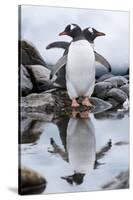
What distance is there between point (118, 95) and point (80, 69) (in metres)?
0.36

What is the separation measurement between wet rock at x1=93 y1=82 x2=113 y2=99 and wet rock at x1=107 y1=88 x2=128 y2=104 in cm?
4

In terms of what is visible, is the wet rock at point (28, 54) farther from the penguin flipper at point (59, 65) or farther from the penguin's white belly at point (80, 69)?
the penguin's white belly at point (80, 69)

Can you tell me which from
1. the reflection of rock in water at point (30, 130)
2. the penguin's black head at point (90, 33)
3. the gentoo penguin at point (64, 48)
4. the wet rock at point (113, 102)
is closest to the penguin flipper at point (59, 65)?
the gentoo penguin at point (64, 48)

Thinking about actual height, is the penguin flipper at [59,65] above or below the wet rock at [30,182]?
above

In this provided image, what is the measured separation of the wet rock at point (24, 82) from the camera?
449 centimetres

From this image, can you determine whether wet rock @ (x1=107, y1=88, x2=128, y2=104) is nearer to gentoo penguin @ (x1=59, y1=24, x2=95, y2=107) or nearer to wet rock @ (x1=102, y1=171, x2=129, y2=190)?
gentoo penguin @ (x1=59, y1=24, x2=95, y2=107)

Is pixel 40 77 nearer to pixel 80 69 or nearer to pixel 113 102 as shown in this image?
pixel 80 69

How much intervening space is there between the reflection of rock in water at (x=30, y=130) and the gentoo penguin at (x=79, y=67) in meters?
0.29

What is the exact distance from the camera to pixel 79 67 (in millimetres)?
4676

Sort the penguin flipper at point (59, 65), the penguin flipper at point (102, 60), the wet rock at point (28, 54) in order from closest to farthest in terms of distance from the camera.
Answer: the wet rock at point (28, 54) < the penguin flipper at point (59, 65) < the penguin flipper at point (102, 60)

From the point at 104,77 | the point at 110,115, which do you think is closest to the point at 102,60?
the point at 104,77

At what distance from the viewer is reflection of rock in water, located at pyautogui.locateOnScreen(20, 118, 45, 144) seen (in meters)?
4.50

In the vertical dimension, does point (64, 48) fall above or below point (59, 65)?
above

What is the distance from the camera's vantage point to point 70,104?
4.66m
